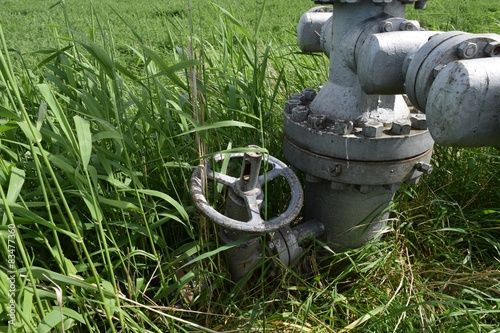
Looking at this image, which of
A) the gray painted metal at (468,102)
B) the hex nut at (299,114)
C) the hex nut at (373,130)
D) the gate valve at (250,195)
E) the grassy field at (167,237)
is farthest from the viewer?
the hex nut at (299,114)

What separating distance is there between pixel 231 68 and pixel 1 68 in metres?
1.39

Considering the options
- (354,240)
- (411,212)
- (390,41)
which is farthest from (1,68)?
(411,212)

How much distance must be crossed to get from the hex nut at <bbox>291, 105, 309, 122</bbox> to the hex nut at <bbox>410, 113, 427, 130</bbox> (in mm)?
297

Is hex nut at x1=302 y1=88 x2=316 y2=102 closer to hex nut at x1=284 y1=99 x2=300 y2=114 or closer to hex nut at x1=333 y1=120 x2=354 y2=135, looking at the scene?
hex nut at x1=284 y1=99 x2=300 y2=114

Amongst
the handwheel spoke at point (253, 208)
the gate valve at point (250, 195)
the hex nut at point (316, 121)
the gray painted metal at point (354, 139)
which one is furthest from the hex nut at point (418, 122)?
the handwheel spoke at point (253, 208)

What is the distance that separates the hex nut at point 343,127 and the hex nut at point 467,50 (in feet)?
1.44

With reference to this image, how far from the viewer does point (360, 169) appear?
53.7 inches

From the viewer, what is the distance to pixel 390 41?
3.64ft

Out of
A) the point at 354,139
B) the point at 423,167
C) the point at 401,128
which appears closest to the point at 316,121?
the point at 354,139

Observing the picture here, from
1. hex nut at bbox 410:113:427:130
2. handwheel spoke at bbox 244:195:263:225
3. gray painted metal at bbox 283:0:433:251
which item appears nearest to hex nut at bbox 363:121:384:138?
gray painted metal at bbox 283:0:433:251

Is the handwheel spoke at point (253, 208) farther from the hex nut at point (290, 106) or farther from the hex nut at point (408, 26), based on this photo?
the hex nut at point (408, 26)

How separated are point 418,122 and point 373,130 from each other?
0.16m

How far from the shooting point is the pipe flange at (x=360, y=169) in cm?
136

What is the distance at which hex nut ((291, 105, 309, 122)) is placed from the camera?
1439 mm
